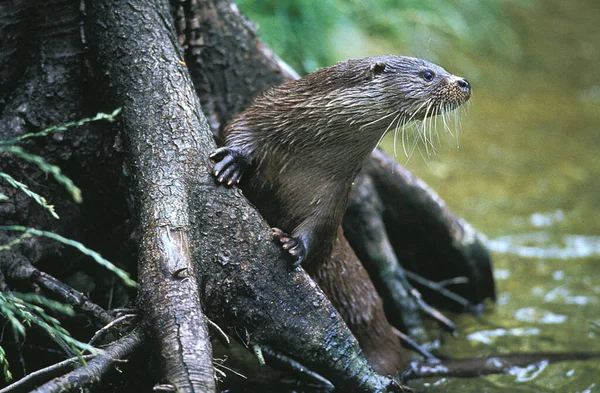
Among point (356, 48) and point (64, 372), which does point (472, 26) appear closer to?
point (356, 48)

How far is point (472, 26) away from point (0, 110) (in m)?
5.14

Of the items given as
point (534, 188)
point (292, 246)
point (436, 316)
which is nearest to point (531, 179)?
point (534, 188)

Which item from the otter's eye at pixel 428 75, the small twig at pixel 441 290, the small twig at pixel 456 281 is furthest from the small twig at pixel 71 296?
the small twig at pixel 456 281

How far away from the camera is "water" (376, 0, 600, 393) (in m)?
3.36

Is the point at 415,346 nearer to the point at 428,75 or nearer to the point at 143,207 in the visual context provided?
the point at 428,75

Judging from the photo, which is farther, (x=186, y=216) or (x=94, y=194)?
(x=94, y=194)

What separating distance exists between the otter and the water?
0.89 meters

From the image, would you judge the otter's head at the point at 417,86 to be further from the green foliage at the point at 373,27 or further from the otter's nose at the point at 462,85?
the green foliage at the point at 373,27

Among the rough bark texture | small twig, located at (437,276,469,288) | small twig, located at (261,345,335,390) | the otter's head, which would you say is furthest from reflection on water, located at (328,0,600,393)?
the rough bark texture

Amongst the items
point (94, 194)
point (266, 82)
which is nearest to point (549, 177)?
point (266, 82)

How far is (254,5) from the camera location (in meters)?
4.57

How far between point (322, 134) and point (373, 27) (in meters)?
3.17

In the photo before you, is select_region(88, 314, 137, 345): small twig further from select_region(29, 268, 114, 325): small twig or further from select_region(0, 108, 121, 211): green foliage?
select_region(0, 108, 121, 211): green foliage

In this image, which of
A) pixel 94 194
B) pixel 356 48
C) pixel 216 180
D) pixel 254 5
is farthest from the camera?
pixel 356 48
